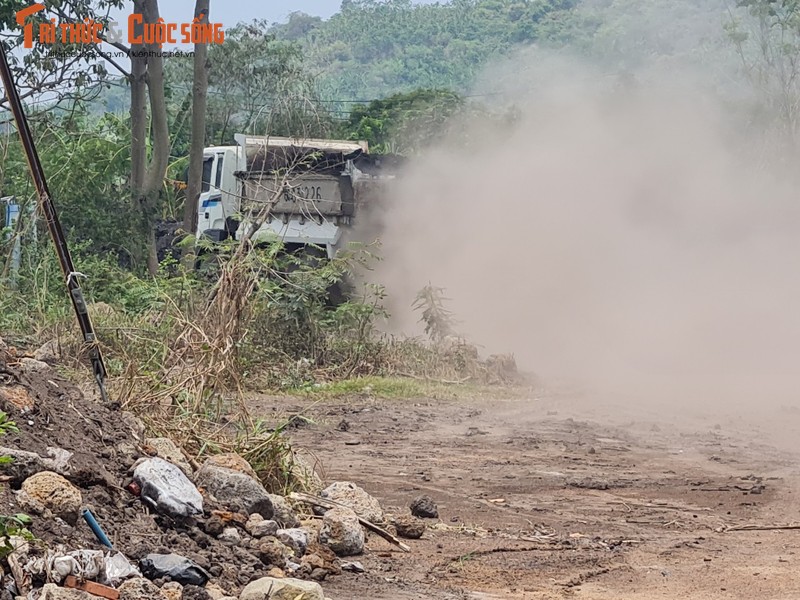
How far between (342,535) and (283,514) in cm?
31

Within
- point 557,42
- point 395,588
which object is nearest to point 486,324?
point 395,588

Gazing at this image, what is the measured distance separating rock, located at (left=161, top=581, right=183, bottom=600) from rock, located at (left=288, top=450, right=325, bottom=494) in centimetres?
196

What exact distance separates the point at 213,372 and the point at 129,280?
789cm

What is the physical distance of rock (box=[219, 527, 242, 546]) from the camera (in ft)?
17.5

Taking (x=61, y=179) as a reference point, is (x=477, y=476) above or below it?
below

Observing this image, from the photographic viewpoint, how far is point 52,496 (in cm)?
470

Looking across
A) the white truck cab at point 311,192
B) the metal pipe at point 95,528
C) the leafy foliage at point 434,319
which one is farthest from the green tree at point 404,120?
the metal pipe at point 95,528

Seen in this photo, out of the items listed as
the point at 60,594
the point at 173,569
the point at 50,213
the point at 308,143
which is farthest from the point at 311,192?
the point at 60,594

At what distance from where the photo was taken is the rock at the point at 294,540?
560 centimetres

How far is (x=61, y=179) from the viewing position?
17.4m

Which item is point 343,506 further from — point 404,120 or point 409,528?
point 404,120

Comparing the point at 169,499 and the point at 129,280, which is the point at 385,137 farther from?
the point at 169,499

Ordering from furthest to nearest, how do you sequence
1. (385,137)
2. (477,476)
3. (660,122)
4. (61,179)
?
1. (385,137)
2. (660,122)
3. (61,179)
4. (477,476)

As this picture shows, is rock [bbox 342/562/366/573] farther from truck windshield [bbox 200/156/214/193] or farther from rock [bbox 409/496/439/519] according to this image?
truck windshield [bbox 200/156/214/193]
